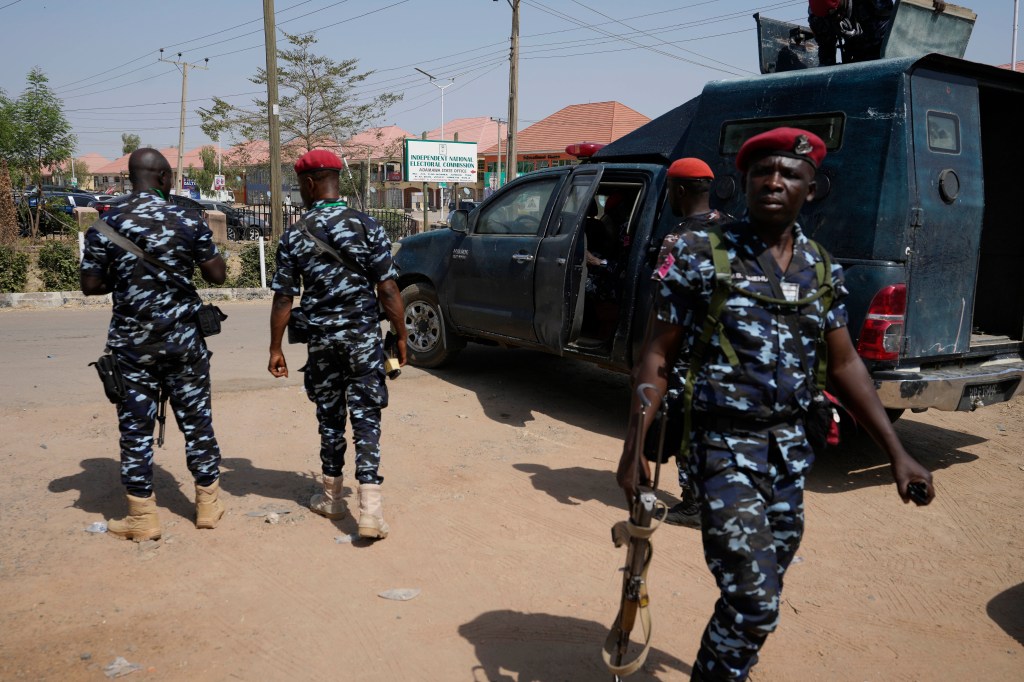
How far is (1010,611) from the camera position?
11.7ft

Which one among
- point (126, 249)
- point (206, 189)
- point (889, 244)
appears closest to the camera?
point (126, 249)

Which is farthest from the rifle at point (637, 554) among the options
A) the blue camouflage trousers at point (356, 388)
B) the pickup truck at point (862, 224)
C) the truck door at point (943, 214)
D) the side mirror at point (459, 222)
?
the side mirror at point (459, 222)

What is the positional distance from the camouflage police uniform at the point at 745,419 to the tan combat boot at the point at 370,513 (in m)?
2.01

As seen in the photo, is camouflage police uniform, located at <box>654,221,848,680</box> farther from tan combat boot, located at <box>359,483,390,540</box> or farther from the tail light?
the tail light

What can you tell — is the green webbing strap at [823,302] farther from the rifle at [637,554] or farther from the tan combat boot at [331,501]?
the tan combat boot at [331,501]

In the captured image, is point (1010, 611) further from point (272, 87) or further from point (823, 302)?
point (272, 87)

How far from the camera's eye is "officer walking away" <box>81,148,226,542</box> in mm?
3771


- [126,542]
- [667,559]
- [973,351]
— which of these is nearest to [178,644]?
[126,542]

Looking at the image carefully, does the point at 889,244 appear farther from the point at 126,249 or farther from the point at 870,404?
the point at 126,249

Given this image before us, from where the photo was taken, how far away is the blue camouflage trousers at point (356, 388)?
13.1 feet

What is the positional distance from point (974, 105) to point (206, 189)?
75.6 meters

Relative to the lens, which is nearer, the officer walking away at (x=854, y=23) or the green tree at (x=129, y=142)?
the officer walking away at (x=854, y=23)

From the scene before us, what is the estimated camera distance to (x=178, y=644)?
3055mm

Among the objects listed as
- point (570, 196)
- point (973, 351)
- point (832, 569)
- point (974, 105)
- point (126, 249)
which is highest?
point (974, 105)
